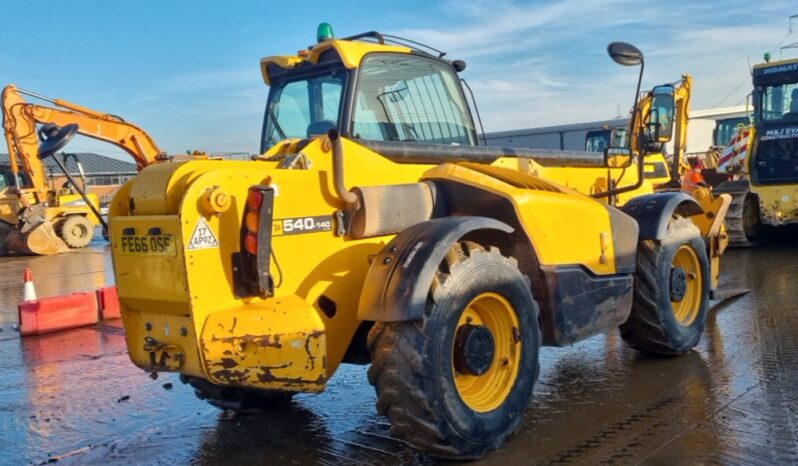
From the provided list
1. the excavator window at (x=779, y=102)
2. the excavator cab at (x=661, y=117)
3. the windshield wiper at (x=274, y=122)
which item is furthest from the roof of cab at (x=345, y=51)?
the excavator window at (x=779, y=102)

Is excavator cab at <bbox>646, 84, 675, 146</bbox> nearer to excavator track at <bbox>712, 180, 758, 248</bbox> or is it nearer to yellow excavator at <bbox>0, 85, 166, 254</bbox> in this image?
excavator track at <bbox>712, 180, 758, 248</bbox>

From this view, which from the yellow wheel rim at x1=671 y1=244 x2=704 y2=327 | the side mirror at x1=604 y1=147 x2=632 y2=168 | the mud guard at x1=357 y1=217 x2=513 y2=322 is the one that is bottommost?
the yellow wheel rim at x1=671 y1=244 x2=704 y2=327

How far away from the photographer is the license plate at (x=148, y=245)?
3658mm

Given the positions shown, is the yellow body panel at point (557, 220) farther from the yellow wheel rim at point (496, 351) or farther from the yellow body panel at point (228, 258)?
the yellow body panel at point (228, 258)

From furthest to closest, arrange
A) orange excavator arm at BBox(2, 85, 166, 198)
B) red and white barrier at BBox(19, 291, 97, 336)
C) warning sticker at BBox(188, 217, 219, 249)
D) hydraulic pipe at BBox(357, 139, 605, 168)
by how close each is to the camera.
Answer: orange excavator arm at BBox(2, 85, 166, 198), red and white barrier at BBox(19, 291, 97, 336), hydraulic pipe at BBox(357, 139, 605, 168), warning sticker at BBox(188, 217, 219, 249)

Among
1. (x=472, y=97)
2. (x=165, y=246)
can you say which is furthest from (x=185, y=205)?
(x=472, y=97)

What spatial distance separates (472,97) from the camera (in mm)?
5496

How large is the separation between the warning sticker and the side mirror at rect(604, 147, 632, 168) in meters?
3.15


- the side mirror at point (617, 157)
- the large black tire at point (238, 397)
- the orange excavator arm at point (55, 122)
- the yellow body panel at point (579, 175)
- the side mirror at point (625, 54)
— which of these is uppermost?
the orange excavator arm at point (55, 122)

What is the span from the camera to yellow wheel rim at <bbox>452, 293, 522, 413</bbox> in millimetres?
4164

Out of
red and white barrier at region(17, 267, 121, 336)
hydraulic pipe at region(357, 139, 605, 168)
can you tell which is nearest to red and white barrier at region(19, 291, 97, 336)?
red and white barrier at region(17, 267, 121, 336)

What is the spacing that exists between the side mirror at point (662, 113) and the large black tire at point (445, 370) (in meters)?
2.05

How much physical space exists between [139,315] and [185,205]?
2.78 ft

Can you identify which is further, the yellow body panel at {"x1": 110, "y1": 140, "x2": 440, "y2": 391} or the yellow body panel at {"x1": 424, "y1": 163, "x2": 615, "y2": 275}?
the yellow body panel at {"x1": 424, "y1": 163, "x2": 615, "y2": 275}
